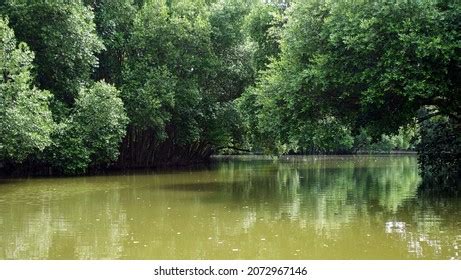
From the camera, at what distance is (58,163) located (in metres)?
28.8

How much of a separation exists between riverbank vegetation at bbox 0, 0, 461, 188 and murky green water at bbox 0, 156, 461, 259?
3319 mm

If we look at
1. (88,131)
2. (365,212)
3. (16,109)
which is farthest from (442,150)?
(16,109)

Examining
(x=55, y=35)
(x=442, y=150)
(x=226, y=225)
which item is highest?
(x=55, y=35)

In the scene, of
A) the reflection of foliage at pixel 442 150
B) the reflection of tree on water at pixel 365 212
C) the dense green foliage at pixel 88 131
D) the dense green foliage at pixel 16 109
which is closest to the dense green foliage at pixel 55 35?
the dense green foliage at pixel 88 131

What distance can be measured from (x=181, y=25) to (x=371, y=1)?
19.5m

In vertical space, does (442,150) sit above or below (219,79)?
below

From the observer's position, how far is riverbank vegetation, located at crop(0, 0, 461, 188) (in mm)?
16469

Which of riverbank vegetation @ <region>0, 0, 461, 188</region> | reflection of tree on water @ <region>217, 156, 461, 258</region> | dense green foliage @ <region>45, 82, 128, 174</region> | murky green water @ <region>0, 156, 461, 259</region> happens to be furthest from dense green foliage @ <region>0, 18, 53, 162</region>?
reflection of tree on water @ <region>217, 156, 461, 258</region>

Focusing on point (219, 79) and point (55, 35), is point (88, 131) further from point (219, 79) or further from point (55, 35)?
point (219, 79)

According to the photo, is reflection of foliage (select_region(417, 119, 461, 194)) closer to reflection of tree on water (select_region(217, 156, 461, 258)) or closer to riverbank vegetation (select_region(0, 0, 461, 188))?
riverbank vegetation (select_region(0, 0, 461, 188))

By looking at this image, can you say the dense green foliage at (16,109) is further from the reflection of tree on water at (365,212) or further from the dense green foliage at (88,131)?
the reflection of tree on water at (365,212)

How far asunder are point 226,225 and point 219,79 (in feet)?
87.1

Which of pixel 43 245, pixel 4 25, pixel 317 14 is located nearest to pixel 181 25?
pixel 4 25

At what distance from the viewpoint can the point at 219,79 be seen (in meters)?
38.4
